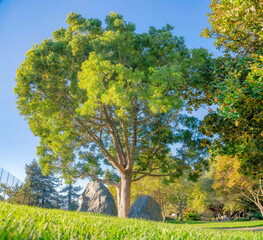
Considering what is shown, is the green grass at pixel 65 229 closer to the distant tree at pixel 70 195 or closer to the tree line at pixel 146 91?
the tree line at pixel 146 91

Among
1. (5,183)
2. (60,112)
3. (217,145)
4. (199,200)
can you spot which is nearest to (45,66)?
(60,112)

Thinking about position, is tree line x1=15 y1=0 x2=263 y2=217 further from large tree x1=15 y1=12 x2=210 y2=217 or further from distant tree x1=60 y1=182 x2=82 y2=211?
distant tree x1=60 y1=182 x2=82 y2=211

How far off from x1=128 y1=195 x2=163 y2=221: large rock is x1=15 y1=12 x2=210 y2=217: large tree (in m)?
0.58

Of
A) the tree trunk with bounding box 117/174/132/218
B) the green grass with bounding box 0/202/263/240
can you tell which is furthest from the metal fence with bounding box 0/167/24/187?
the green grass with bounding box 0/202/263/240

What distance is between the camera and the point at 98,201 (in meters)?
A: 12.2

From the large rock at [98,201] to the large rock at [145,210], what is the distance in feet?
4.66

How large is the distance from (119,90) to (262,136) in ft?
17.9

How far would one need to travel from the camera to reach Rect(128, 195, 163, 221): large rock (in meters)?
11.1

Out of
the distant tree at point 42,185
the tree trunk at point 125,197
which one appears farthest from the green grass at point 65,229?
the distant tree at point 42,185

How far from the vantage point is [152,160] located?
13.8m

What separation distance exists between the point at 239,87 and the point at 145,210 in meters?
8.20

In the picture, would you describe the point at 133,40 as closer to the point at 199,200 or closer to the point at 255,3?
the point at 255,3

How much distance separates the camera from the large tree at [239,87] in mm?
5973

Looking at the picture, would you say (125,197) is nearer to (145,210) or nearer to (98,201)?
(145,210)
